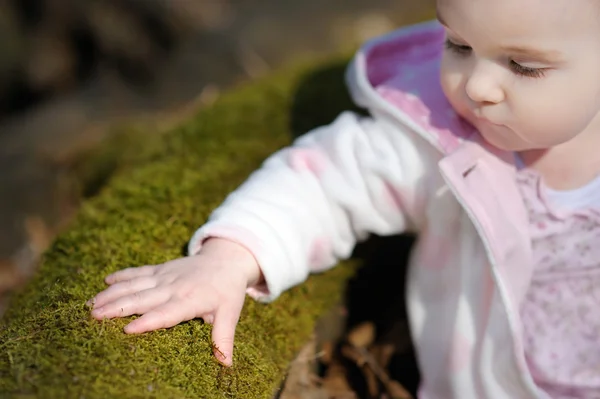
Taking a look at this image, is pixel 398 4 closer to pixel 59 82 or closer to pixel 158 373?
pixel 59 82

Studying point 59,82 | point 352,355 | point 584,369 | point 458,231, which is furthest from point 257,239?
point 59,82

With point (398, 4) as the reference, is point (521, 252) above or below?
above

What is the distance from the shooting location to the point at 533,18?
3.45 ft

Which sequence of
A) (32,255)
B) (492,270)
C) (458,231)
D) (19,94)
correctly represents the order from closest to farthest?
(492,270)
(458,231)
(32,255)
(19,94)

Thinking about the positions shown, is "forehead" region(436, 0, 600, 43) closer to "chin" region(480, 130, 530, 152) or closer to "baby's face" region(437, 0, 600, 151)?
"baby's face" region(437, 0, 600, 151)

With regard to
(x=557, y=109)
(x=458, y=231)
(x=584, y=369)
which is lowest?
(x=584, y=369)

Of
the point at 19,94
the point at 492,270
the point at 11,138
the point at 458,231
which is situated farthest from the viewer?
the point at 19,94

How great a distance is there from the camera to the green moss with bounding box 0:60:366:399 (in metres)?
1.05

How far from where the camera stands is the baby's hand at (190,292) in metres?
1.17

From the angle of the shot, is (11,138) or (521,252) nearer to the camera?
(521,252)

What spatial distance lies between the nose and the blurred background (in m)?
1.21

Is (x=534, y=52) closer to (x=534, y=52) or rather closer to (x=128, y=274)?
(x=534, y=52)

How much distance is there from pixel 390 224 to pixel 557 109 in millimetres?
433

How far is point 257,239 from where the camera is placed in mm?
1292
